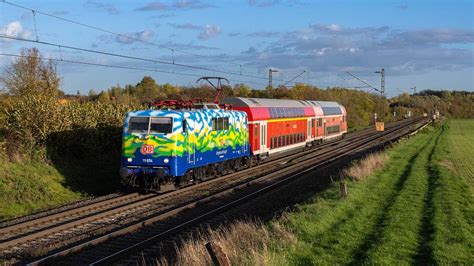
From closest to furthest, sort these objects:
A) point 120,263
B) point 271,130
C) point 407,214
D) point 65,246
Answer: point 120,263 < point 65,246 < point 407,214 < point 271,130

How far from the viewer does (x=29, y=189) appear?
19.5 metres

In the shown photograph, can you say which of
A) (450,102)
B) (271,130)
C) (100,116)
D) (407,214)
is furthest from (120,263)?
(450,102)

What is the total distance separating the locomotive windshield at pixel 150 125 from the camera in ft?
66.3

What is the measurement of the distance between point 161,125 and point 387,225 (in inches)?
382

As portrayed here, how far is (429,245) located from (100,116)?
19.6 m

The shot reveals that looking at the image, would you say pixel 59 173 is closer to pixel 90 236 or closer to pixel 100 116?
pixel 100 116

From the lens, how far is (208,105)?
24.9 metres

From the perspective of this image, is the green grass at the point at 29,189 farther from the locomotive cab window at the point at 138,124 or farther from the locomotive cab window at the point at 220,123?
the locomotive cab window at the point at 220,123

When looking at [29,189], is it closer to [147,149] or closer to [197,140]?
[147,149]

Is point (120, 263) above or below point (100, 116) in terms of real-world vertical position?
below

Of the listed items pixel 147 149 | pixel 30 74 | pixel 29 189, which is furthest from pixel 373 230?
pixel 30 74

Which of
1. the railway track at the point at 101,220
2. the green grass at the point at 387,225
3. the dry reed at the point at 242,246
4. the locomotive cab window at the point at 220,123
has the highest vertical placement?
the locomotive cab window at the point at 220,123

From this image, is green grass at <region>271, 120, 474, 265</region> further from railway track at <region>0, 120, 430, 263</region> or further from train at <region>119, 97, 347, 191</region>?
train at <region>119, 97, 347, 191</region>

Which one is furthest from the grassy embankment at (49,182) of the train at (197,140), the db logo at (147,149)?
the db logo at (147,149)
